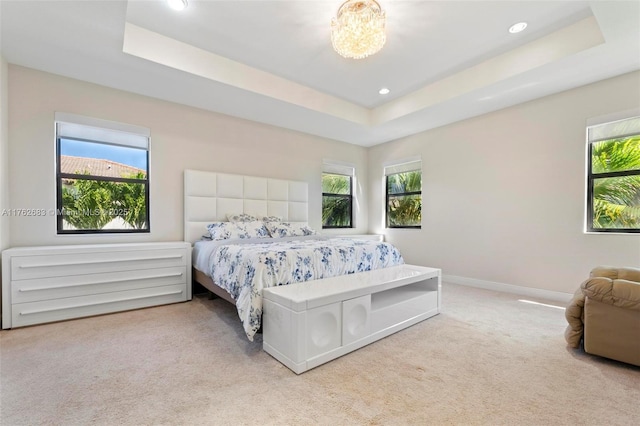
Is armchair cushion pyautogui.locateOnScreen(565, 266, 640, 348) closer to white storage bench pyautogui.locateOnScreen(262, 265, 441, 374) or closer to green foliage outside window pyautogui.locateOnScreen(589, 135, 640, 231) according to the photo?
white storage bench pyautogui.locateOnScreen(262, 265, 441, 374)

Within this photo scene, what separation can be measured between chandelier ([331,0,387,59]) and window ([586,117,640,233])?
9.43 ft

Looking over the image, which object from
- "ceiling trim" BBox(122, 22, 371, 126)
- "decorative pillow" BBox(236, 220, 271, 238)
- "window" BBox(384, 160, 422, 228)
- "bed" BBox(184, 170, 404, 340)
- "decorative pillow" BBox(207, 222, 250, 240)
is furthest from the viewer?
"window" BBox(384, 160, 422, 228)

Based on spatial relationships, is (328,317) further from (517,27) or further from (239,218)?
(517,27)

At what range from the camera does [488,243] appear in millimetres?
4066

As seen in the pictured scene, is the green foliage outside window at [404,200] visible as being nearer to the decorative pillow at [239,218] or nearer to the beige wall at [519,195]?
the beige wall at [519,195]

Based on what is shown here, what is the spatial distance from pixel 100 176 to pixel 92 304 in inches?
58.3

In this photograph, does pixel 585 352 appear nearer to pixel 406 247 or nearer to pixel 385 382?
pixel 385 382

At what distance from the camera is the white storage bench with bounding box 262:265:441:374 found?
1852mm

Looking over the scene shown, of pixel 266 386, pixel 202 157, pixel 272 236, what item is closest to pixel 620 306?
pixel 266 386

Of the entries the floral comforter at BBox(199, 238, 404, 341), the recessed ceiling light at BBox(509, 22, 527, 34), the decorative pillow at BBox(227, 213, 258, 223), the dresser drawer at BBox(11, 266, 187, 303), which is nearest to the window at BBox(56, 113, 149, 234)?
the dresser drawer at BBox(11, 266, 187, 303)

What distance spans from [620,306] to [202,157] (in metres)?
4.42

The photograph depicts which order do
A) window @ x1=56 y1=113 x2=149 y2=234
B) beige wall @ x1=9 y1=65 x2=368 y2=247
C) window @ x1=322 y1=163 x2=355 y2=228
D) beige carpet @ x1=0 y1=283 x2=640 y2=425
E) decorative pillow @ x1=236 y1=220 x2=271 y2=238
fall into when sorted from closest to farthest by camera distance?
beige carpet @ x1=0 y1=283 x2=640 y2=425 → beige wall @ x1=9 y1=65 x2=368 y2=247 → window @ x1=56 y1=113 x2=149 y2=234 → decorative pillow @ x1=236 y1=220 x2=271 y2=238 → window @ x1=322 y1=163 x2=355 y2=228

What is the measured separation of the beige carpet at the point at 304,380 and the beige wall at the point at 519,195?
1330mm

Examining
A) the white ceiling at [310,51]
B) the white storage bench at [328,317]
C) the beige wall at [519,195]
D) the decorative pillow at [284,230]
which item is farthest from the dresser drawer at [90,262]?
the beige wall at [519,195]
